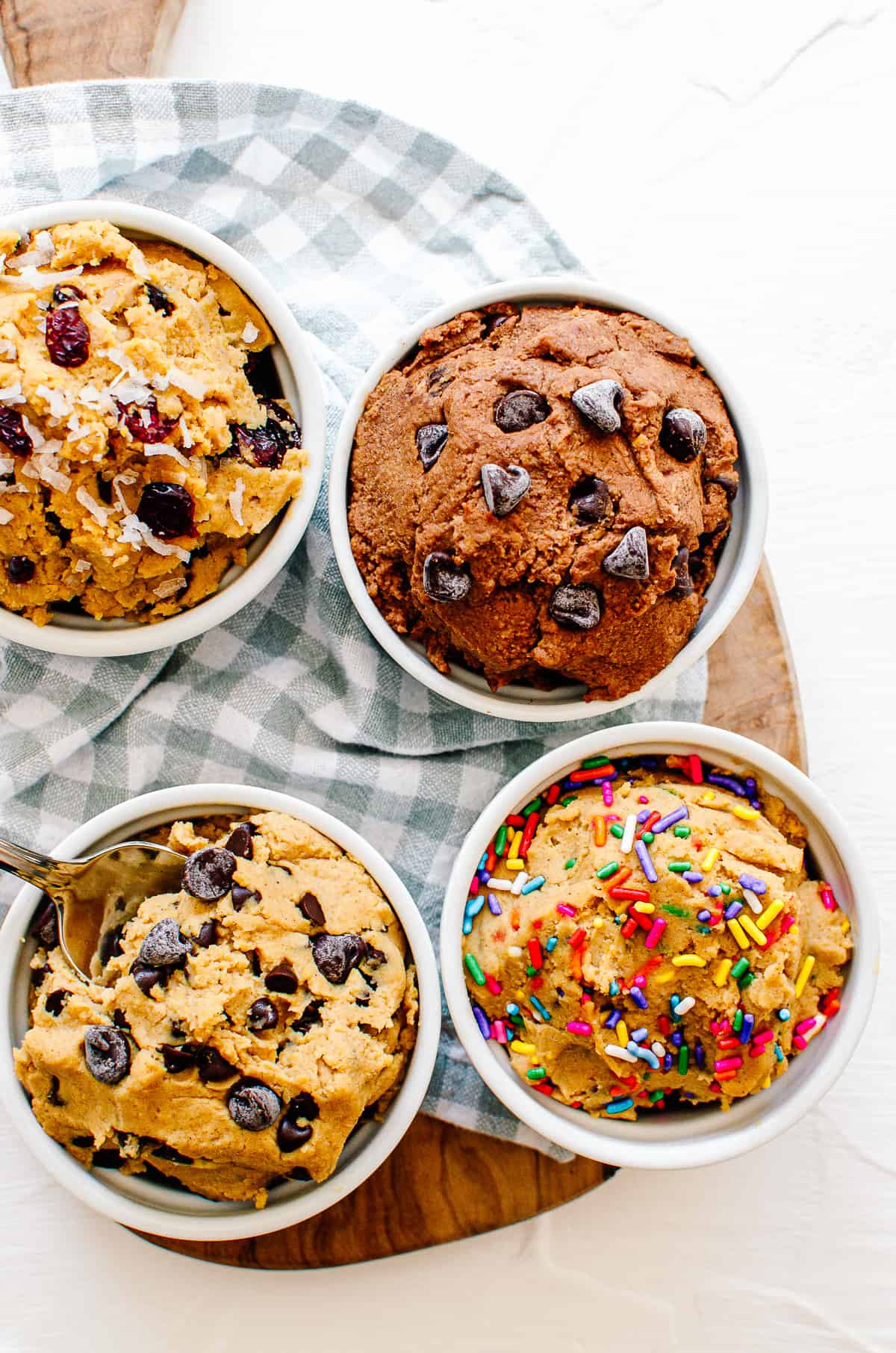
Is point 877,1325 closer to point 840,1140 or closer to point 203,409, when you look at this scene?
point 840,1140

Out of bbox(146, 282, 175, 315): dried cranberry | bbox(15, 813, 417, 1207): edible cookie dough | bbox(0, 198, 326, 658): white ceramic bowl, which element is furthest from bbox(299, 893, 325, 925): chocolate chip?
bbox(146, 282, 175, 315): dried cranberry

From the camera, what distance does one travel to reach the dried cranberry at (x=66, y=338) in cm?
241

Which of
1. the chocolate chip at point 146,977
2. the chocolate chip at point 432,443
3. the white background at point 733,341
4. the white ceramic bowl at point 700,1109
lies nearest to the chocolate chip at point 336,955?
the white ceramic bowl at point 700,1109

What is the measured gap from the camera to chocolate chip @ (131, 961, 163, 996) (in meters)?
2.52

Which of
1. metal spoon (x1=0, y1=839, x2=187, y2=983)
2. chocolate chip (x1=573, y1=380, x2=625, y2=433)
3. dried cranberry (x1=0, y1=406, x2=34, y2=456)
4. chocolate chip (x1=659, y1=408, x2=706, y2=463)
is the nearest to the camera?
dried cranberry (x1=0, y1=406, x2=34, y2=456)

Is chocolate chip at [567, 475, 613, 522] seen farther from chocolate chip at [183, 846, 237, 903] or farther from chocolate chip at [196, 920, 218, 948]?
chocolate chip at [196, 920, 218, 948]

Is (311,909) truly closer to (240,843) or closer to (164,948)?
(240,843)

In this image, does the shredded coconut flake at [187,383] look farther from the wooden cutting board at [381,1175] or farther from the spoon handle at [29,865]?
the wooden cutting board at [381,1175]

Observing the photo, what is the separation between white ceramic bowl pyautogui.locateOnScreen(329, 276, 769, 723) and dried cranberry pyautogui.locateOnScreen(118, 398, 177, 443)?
1.72 feet

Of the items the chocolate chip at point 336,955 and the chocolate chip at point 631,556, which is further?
the chocolate chip at point 336,955

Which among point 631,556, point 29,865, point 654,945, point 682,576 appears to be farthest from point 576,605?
point 29,865

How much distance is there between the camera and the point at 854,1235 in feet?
11.1

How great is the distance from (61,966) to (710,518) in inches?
76.5

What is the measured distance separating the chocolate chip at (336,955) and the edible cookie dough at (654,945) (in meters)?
0.36
